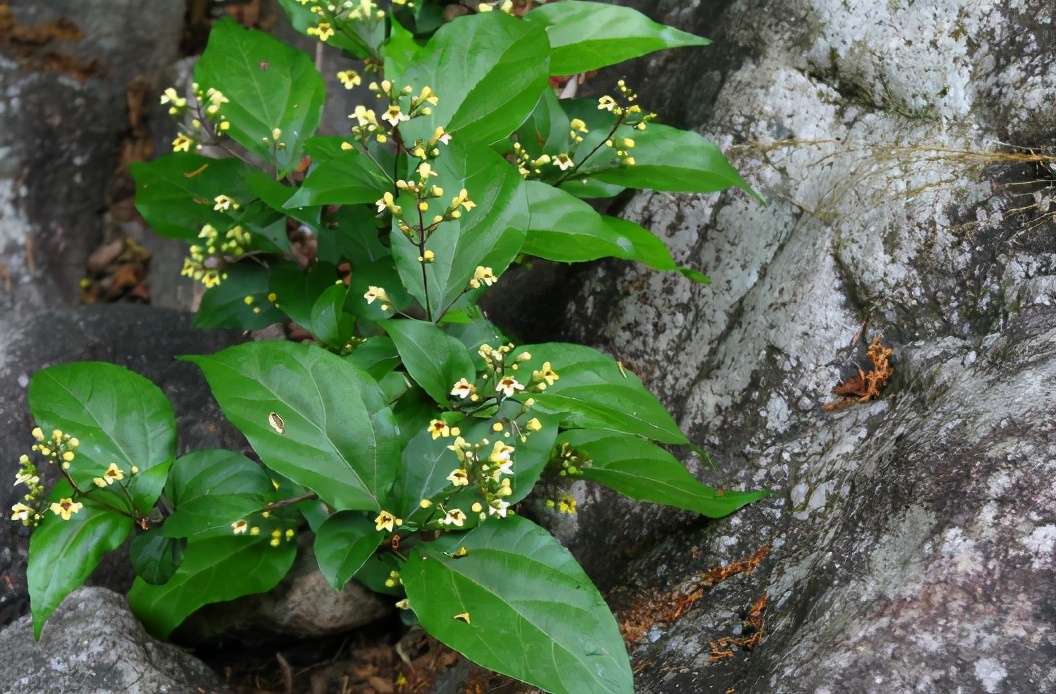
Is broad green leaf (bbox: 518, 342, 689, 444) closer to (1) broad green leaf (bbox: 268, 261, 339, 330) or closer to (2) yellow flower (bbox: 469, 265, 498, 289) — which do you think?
(2) yellow flower (bbox: 469, 265, 498, 289)

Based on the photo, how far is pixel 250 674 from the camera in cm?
228

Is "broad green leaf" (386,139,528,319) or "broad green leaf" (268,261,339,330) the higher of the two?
"broad green leaf" (386,139,528,319)

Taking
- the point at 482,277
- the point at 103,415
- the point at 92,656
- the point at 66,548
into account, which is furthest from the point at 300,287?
the point at 92,656

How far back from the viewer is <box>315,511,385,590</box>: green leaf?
5.15 ft

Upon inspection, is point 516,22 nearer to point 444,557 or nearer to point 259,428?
point 259,428

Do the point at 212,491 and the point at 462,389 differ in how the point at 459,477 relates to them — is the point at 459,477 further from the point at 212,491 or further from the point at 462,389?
the point at 212,491

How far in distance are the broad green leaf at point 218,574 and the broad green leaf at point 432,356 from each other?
0.65 m

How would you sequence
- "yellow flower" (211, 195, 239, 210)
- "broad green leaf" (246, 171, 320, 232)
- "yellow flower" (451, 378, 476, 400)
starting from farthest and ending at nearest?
1. "yellow flower" (211, 195, 239, 210)
2. "broad green leaf" (246, 171, 320, 232)
3. "yellow flower" (451, 378, 476, 400)

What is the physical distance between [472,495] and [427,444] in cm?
13

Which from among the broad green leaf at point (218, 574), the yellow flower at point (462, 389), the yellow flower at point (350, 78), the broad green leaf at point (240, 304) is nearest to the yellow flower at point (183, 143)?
the broad green leaf at point (240, 304)

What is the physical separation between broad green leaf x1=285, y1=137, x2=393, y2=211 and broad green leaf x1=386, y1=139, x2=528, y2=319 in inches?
5.3

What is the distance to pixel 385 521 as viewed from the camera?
155 cm

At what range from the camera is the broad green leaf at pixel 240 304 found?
2256 mm

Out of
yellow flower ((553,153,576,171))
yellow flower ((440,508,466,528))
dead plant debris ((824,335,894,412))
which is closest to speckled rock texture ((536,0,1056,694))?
dead plant debris ((824,335,894,412))
